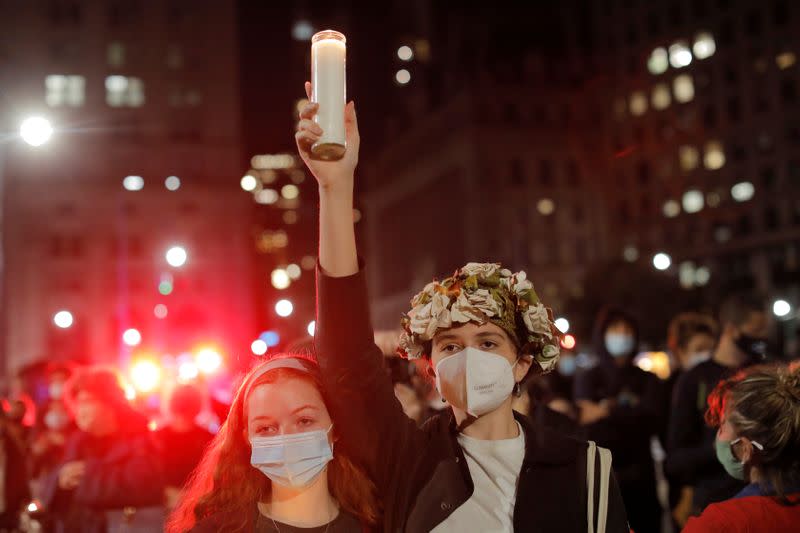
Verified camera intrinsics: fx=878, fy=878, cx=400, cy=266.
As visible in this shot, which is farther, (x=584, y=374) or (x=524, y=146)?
(x=524, y=146)

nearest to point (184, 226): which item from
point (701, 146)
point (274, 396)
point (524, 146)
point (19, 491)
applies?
point (524, 146)

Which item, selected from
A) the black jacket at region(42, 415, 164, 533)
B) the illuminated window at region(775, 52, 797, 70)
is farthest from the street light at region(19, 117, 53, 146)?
the illuminated window at region(775, 52, 797, 70)

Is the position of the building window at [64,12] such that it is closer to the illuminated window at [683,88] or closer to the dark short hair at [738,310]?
the illuminated window at [683,88]

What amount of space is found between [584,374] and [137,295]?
63.1 m

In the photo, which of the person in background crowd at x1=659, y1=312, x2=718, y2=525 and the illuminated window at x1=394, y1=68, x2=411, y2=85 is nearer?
the person in background crowd at x1=659, y1=312, x2=718, y2=525

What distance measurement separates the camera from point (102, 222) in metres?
68.5

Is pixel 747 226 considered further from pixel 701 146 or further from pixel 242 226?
pixel 242 226

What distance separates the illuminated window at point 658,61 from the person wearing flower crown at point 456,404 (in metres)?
90.9

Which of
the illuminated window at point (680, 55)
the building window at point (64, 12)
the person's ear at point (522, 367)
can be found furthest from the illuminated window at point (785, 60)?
the person's ear at point (522, 367)

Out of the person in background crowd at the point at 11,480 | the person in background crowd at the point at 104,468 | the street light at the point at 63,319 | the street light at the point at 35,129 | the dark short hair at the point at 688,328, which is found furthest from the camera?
the street light at the point at 63,319

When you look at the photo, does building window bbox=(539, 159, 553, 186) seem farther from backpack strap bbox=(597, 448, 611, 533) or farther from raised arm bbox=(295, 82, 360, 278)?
raised arm bbox=(295, 82, 360, 278)

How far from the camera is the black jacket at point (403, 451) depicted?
318 cm

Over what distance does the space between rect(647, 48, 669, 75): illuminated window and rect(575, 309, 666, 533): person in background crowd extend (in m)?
85.9

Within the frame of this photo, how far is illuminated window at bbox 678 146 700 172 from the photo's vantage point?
276ft
